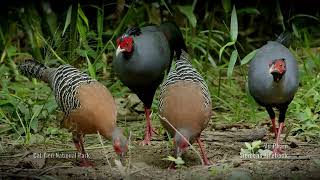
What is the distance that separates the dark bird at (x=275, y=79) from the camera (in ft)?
16.4

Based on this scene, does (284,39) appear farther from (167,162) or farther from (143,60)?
(167,162)

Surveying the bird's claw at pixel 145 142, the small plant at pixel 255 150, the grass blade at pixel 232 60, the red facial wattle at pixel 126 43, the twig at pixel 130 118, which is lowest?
the bird's claw at pixel 145 142

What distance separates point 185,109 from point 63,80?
3.13ft

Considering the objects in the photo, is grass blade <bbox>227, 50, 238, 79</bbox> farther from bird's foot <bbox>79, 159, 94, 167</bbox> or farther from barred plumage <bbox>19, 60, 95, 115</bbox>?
bird's foot <bbox>79, 159, 94, 167</bbox>

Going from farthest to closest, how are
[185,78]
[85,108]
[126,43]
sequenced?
[126,43] < [185,78] < [85,108]

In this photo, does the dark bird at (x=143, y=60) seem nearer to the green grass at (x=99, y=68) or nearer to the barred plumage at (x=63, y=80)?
the green grass at (x=99, y=68)

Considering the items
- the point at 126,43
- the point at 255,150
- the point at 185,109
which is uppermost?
the point at 126,43

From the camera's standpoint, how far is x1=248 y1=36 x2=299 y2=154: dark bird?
5012 mm

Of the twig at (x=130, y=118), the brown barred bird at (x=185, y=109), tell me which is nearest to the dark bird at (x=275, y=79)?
the brown barred bird at (x=185, y=109)

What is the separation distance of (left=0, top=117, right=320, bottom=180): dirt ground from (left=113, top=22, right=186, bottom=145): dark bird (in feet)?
1.40

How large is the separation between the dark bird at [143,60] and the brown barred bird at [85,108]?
25.1 inches

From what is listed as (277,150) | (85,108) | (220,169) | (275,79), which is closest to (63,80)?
(85,108)

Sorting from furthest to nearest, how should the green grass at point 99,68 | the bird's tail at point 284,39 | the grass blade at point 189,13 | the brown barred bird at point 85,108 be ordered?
the grass blade at point 189,13, the bird's tail at point 284,39, the green grass at point 99,68, the brown barred bird at point 85,108

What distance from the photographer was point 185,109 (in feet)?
15.0
